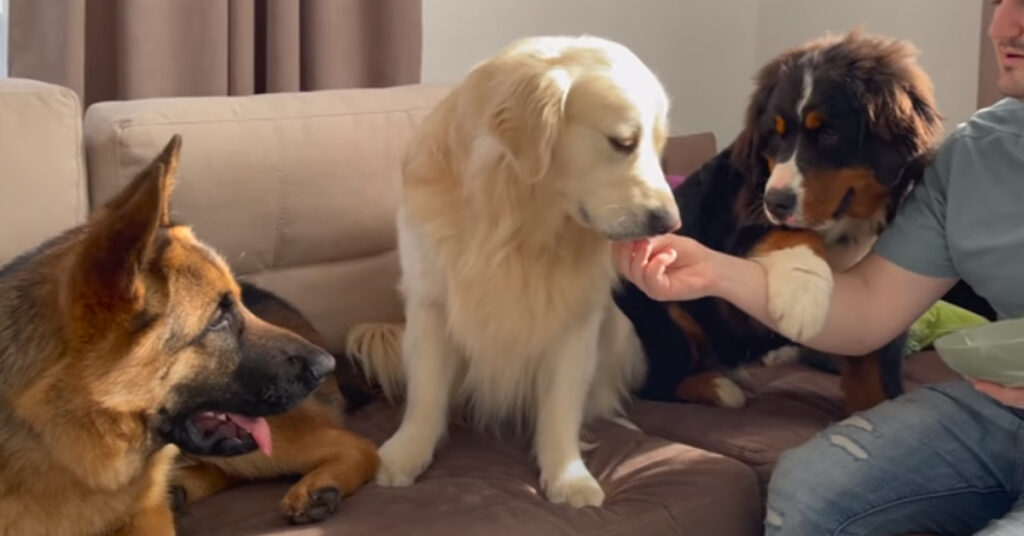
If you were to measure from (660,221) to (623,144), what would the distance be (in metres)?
0.14

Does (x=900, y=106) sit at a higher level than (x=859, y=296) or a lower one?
higher

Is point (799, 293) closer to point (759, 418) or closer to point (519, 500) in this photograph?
point (759, 418)

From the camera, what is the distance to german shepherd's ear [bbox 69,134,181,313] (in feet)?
4.56

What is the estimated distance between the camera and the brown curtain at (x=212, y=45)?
2.58 m

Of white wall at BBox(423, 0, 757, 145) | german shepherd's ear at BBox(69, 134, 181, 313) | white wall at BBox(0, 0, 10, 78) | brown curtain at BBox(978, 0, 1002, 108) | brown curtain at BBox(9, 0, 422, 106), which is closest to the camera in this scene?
german shepherd's ear at BBox(69, 134, 181, 313)

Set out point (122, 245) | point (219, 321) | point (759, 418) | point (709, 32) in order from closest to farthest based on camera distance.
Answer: point (122, 245)
point (219, 321)
point (759, 418)
point (709, 32)

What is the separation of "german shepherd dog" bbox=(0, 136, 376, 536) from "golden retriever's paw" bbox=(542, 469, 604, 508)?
1.63ft

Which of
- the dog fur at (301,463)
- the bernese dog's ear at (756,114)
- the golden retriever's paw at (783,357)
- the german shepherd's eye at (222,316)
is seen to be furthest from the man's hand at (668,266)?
the golden retriever's paw at (783,357)

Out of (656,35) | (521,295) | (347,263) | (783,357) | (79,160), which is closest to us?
(521,295)

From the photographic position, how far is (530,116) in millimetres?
1853

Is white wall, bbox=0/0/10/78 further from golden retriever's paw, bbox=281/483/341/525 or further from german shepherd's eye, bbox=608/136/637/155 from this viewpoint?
german shepherd's eye, bbox=608/136/637/155

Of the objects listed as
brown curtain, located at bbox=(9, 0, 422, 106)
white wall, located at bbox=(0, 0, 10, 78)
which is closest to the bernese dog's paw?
brown curtain, located at bbox=(9, 0, 422, 106)

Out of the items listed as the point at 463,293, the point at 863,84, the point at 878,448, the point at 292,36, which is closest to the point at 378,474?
the point at 463,293

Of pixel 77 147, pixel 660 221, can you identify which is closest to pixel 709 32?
pixel 660 221
